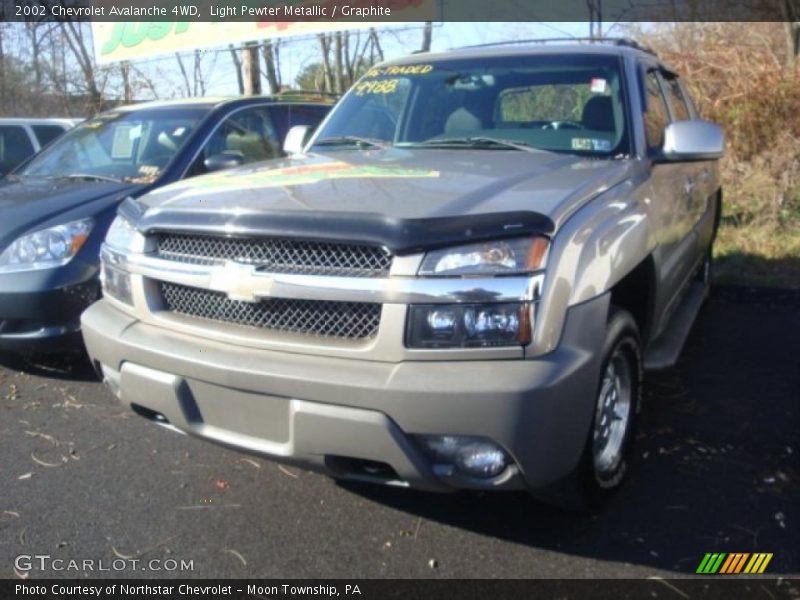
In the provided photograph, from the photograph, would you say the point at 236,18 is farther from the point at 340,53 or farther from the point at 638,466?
the point at 638,466

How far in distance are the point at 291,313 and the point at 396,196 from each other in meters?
0.56

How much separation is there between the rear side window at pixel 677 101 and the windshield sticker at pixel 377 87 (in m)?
1.78

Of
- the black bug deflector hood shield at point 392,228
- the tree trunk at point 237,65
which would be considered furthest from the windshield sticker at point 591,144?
the tree trunk at point 237,65

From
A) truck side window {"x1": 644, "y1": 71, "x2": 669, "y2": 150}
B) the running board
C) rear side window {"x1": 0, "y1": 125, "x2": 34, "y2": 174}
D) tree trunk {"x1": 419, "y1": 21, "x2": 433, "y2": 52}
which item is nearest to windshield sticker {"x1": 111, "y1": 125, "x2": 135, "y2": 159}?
truck side window {"x1": 644, "y1": 71, "x2": 669, "y2": 150}

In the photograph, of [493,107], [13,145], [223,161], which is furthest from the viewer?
[13,145]

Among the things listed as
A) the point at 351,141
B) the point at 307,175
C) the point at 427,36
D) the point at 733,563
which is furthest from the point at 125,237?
the point at 427,36

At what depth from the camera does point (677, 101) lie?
5.15m

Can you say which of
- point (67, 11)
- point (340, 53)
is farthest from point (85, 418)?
point (67, 11)

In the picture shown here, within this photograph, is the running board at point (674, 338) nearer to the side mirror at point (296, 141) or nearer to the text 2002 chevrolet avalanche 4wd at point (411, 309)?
the text 2002 chevrolet avalanche 4wd at point (411, 309)

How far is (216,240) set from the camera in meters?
2.81

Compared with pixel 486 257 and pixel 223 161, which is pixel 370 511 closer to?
pixel 486 257

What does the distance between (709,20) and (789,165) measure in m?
4.17

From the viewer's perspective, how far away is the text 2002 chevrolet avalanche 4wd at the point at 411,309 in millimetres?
2377

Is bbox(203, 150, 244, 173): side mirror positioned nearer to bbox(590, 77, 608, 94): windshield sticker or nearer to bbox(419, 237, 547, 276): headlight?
bbox(590, 77, 608, 94): windshield sticker
